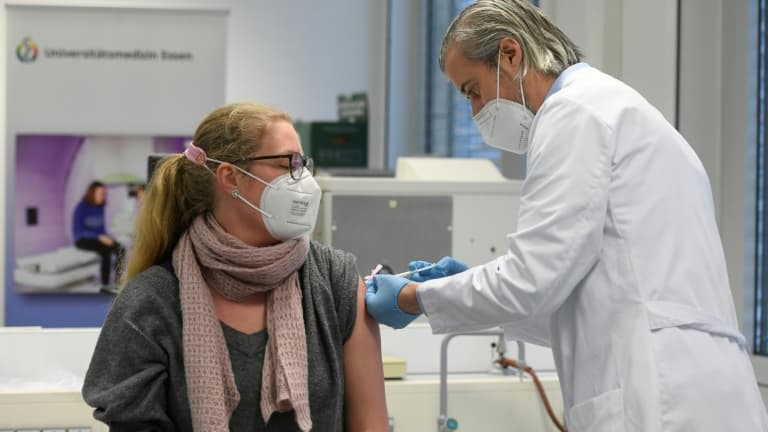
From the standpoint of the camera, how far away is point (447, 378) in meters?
2.21

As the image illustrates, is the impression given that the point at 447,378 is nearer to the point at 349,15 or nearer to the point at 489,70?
the point at 489,70

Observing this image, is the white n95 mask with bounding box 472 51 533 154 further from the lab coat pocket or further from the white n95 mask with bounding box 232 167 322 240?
the lab coat pocket

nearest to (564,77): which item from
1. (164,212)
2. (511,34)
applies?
(511,34)

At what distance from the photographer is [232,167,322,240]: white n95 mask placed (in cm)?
161

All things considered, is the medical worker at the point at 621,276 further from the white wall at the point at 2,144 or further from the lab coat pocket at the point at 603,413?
the white wall at the point at 2,144

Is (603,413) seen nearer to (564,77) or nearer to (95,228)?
(564,77)

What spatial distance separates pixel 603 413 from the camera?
1.47 metres

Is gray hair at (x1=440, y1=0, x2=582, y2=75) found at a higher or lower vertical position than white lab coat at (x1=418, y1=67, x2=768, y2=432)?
higher

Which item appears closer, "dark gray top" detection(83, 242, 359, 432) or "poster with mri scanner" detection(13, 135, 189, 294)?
"dark gray top" detection(83, 242, 359, 432)

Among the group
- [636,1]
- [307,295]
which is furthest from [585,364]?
[636,1]

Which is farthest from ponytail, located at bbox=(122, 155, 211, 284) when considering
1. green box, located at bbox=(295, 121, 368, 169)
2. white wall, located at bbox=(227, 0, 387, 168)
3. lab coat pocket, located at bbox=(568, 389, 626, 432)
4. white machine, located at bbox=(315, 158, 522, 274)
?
white wall, located at bbox=(227, 0, 387, 168)

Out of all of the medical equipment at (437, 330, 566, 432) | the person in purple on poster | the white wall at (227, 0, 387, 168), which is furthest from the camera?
the white wall at (227, 0, 387, 168)

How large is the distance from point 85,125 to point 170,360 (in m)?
3.04

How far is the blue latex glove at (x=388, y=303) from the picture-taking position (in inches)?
63.8
